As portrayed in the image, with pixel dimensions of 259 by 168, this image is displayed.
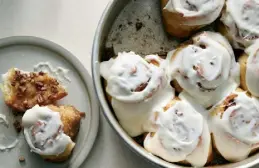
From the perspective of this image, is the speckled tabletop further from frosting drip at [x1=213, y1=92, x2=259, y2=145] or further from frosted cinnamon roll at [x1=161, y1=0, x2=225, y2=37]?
frosting drip at [x1=213, y1=92, x2=259, y2=145]

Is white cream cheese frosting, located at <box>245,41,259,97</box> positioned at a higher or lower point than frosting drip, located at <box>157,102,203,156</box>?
higher

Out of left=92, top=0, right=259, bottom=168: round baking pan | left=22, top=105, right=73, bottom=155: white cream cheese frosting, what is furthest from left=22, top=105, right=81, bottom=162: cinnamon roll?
left=92, top=0, right=259, bottom=168: round baking pan

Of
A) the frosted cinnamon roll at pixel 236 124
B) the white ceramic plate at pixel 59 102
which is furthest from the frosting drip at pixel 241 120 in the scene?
the white ceramic plate at pixel 59 102

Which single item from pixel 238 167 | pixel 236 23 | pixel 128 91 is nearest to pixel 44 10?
pixel 128 91

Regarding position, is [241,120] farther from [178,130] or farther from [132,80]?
[132,80]

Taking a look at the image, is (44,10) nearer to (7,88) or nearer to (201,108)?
(7,88)

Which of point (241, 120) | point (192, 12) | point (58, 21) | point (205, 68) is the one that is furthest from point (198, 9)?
point (58, 21)

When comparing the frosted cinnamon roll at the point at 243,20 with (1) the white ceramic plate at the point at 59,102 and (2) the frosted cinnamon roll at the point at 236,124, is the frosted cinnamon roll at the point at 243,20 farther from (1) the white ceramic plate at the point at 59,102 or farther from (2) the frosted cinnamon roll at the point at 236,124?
(1) the white ceramic plate at the point at 59,102
